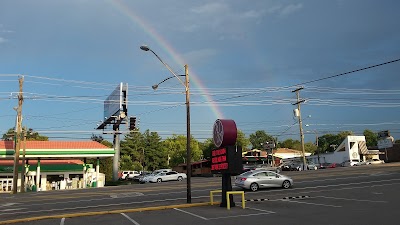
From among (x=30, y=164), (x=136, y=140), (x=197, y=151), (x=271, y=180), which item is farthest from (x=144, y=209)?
(x=136, y=140)

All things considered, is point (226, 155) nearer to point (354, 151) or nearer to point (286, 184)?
point (286, 184)

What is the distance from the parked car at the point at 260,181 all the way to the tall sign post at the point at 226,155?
8375 millimetres

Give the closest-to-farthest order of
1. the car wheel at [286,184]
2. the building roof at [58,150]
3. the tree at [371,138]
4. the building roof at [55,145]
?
the car wheel at [286,184] → the building roof at [58,150] → the building roof at [55,145] → the tree at [371,138]

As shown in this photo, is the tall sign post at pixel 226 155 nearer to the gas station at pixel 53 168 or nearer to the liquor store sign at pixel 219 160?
the liquor store sign at pixel 219 160

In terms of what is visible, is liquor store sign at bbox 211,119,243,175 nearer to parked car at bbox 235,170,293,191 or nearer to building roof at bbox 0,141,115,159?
parked car at bbox 235,170,293,191

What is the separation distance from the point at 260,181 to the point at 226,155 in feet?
32.8

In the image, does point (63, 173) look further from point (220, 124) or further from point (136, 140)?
point (136, 140)

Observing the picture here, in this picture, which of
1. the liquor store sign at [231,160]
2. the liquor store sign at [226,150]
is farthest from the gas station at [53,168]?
the liquor store sign at [231,160]

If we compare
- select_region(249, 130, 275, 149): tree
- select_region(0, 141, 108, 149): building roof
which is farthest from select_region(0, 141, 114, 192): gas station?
select_region(249, 130, 275, 149): tree

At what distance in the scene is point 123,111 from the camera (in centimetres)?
6200

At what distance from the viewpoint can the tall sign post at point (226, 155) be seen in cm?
1753

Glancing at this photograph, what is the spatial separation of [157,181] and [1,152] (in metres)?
21.3

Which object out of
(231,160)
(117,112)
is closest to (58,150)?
(117,112)

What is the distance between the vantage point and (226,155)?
57.9ft
